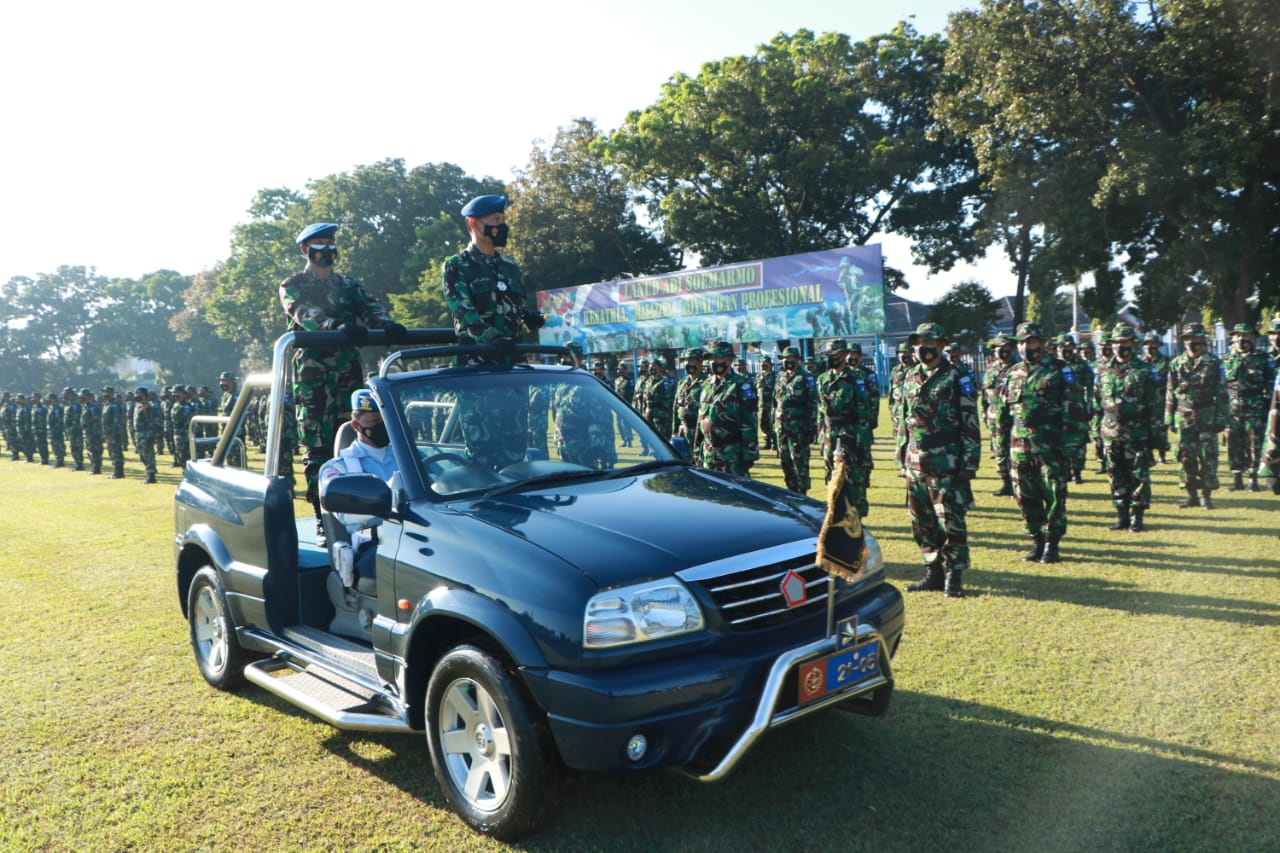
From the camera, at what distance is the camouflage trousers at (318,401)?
5.76 m

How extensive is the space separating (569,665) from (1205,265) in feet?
84.8

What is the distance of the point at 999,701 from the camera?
458 cm

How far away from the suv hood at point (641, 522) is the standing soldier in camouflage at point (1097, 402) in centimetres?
771

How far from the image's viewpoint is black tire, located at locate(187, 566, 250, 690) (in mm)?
5047

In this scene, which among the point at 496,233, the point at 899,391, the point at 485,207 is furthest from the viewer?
the point at 899,391

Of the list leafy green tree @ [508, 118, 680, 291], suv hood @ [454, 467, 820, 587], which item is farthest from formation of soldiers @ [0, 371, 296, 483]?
leafy green tree @ [508, 118, 680, 291]

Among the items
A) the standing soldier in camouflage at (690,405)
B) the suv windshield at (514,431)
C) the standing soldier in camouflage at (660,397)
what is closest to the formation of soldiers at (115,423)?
the standing soldier in camouflage at (660,397)

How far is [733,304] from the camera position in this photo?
28328 millimetres

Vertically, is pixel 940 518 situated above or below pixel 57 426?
below

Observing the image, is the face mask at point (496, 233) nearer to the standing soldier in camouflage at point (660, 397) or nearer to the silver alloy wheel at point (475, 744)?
the silver alloy wheel at point (475, 744)

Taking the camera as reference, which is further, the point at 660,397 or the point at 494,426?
the point at 660,397

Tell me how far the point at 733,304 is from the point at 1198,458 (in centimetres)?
1892

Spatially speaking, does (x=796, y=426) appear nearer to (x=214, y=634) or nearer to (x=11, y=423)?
(x=214, y=634)

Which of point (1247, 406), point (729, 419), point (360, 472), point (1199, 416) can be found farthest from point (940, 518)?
point (1247, 406)
